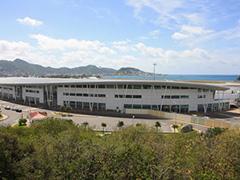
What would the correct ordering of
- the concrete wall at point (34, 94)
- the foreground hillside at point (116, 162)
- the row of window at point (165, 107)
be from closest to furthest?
the foreground hillside at point (116, 162) < the row of window at point (165, 107) < the concrete wall at point (34, 94)

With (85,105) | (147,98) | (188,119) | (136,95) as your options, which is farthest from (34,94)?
(188,119)

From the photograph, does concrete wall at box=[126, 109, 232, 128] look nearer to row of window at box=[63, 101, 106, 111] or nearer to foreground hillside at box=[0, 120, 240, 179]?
row of window at box=[63, 101, 106, 111]

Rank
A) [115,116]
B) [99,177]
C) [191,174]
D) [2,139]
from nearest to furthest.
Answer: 1. [99,177]
2. [191,174]
3. [2,139]
4. [115,116]

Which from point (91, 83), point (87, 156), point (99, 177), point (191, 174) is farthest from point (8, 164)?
point (91, 83)

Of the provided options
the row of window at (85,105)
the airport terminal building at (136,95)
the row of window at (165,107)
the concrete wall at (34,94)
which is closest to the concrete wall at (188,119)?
the row of window at (165,107)

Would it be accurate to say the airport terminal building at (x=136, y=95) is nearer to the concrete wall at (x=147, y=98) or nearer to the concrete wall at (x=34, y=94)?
the concrete wall at (x=147, y=98)

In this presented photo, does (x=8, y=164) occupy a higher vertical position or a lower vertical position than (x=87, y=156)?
lower

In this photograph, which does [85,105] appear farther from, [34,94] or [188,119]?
[188,119]

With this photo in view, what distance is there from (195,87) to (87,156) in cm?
5302

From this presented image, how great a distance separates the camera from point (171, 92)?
64.4 m

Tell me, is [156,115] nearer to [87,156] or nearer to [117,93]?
[117,93]

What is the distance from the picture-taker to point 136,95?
64.0 metres

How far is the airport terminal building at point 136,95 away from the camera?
209ft

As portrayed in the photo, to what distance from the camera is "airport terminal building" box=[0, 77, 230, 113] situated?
2511 inches
